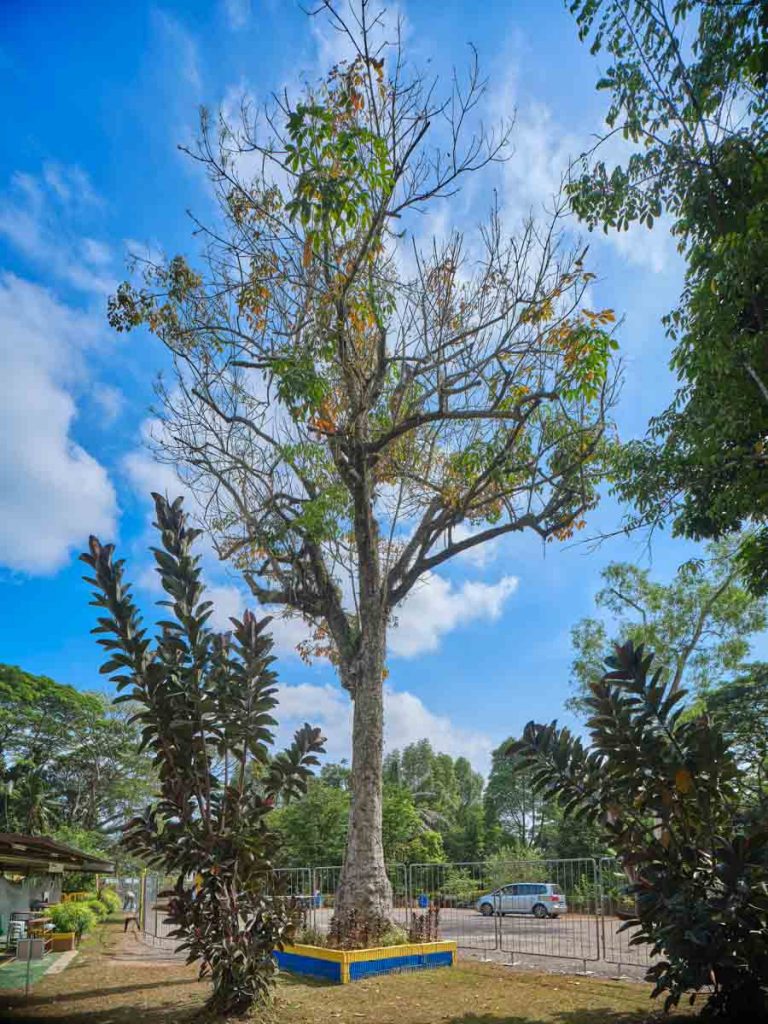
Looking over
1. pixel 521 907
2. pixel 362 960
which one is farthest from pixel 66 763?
pixel 362 960

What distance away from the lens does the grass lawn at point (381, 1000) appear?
25.0ft

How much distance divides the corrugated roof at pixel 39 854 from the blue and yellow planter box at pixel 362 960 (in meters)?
4.13

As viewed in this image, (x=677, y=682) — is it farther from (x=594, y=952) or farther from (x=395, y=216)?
(x=395, y=216)

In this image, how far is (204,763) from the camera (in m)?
7.81

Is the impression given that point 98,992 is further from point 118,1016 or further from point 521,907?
point 521,907

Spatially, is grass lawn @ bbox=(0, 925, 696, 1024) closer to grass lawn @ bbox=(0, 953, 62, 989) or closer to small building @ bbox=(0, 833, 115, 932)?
grass lawn @ bbox=(0, 953, 62, 989)

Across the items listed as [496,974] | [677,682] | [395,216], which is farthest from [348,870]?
[677,682]

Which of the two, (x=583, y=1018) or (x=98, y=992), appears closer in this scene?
(x=583, y=1018)

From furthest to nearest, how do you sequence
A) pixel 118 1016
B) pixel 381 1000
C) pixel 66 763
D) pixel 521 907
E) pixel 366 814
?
pixel 66 763 → pixel 521 907 → pixel 366 814 → pixel 381 1000 → pixel 118 1016

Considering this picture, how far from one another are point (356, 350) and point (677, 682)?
745 inches

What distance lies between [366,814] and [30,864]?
21.6ft

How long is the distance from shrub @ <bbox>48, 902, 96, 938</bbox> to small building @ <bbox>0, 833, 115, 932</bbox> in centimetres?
78

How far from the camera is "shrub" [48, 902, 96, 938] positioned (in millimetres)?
16969

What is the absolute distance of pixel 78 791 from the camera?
38.2m
